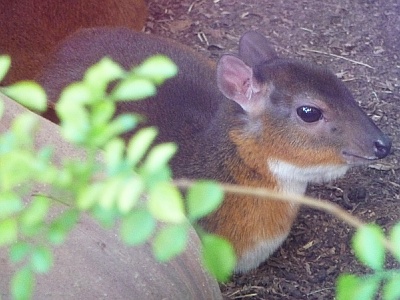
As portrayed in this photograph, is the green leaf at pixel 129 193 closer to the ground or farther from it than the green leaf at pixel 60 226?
farther from it

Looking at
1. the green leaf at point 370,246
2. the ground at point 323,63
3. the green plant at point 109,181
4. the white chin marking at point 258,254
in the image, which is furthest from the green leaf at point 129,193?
the ground at point 323,63

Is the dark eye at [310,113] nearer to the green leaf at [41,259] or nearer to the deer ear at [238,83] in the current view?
the deer ear at [238,83]

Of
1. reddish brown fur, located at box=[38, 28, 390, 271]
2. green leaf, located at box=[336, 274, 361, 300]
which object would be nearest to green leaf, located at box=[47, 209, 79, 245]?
green leaf, located at box=[336, 274, 361, 300]

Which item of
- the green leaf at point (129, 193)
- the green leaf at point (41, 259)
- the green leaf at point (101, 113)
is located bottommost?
the green leaf at point (41, 259)

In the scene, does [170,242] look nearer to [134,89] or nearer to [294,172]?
[134,89]

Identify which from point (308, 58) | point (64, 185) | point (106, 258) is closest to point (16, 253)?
point (64, 185)

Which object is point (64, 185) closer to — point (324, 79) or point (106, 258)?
point (106, 258)
